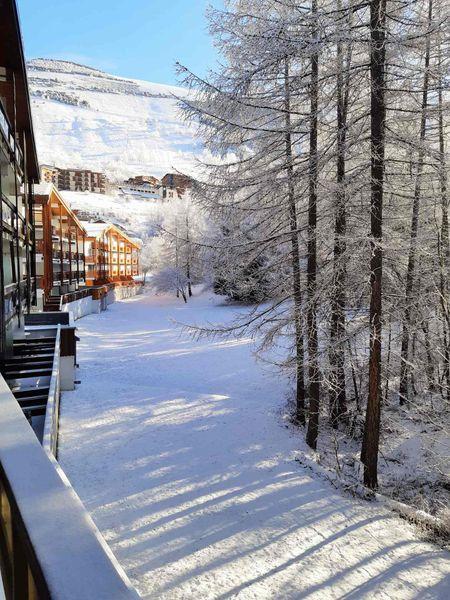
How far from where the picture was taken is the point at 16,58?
7.68 m

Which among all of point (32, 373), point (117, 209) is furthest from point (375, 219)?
point (117, 209)

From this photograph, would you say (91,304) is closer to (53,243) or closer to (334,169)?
(53,243)

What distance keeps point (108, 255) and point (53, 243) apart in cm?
2199

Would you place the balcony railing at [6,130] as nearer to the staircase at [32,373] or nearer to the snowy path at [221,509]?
the staircase at [32,373]

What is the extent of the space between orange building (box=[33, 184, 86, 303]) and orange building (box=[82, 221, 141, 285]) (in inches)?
280

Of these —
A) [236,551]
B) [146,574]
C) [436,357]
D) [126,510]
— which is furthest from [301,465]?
[436,357]

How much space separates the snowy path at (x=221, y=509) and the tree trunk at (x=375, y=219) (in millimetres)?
1163

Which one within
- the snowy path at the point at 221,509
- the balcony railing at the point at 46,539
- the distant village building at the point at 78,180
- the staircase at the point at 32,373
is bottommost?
the snowy path at the point at 221,509

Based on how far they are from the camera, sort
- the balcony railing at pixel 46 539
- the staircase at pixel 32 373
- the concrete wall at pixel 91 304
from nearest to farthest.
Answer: the balcony railing at pixel 46 539 → the staircase at pixel 32 373 → the concrete wall at pixel 91 304

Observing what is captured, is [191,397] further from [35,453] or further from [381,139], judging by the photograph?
[35,453]

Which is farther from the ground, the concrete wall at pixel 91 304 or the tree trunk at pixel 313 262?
the tree trunk at pixel 313 262

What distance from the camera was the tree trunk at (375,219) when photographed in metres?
6.81

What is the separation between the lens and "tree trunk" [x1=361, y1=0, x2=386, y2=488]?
6809 mm

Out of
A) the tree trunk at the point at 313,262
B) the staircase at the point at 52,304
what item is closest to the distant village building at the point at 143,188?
the staircase at the point at 52,304
